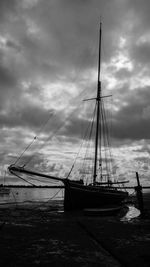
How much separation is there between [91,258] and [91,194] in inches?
812

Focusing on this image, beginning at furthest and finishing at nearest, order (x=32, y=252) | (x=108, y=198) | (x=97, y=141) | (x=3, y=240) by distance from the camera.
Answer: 1. (x=97, y=141)
2. (x=108, y=198)
3. (x=3, y=240)
4. (x=32, y=252)

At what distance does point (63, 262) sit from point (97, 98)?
1285 inches

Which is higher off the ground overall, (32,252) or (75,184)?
(75,184)

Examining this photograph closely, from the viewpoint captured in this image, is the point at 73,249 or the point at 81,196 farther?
the point at 81,196

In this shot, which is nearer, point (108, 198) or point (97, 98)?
point (108, 198)

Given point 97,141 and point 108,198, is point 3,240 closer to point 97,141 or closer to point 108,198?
point 108,198

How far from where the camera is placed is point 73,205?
97.8 feet

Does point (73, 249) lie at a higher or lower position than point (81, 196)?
lower

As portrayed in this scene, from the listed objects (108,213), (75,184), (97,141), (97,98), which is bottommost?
(108,213)

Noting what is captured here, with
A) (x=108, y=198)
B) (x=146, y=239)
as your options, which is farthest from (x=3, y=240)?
(x=108, y=198)

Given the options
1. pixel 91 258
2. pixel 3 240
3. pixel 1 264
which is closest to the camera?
pixel 1 264

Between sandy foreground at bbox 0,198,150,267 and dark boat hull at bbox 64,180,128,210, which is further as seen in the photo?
dark boat hull at bbox 64,180,128,210

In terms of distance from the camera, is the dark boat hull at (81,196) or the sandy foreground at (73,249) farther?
the dark boat hull at (81,196)

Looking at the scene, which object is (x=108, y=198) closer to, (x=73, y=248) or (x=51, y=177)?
(x=51, y=177)
